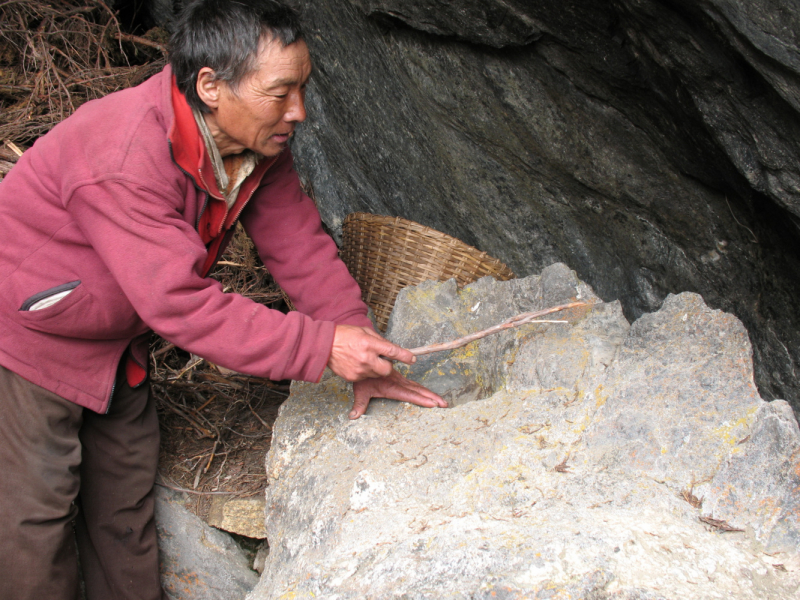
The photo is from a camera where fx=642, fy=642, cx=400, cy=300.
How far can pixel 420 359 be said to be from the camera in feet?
7.45

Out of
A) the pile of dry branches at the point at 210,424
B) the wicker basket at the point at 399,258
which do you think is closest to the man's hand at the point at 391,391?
the wicker basket at the point at 399,258

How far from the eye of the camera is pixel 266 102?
1684 mm

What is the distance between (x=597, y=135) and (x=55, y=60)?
3.82 metres

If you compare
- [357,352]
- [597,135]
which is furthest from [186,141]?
[597,135]

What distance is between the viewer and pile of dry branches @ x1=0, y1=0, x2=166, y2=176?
4.15 metres

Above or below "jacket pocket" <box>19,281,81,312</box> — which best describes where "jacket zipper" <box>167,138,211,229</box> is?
above

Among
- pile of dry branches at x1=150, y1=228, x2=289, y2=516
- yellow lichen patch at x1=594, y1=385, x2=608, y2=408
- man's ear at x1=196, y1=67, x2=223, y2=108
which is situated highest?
man's ear at x1=196, y1=67, x2=223, y2=108

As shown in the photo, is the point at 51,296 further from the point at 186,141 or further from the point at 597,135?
the point at 597,135

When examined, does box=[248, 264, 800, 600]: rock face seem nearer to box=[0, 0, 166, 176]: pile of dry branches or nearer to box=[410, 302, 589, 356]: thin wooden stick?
box=[410, 302, 589, 356]: thin wooden stick

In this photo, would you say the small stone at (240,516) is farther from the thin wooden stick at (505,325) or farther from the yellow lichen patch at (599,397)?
the yellow lichen patch at (599,397)

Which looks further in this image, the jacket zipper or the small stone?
the small stone

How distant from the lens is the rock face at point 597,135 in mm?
1712

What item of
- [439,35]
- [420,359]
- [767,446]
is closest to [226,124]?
[420,359]

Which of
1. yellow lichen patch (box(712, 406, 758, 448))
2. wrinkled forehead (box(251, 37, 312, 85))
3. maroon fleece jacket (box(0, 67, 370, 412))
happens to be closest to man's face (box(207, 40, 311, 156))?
wrinkled forehead (box(251, 37, 312, 85))
